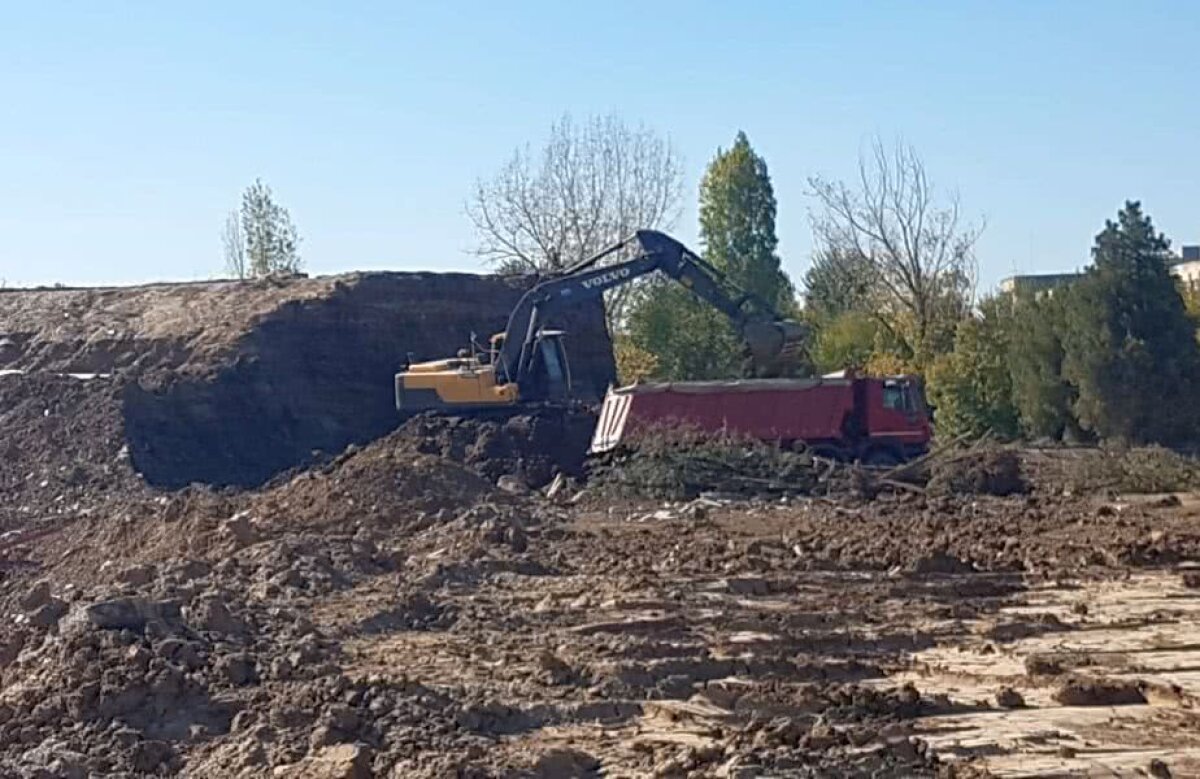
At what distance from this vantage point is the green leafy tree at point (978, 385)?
3722 centimetres

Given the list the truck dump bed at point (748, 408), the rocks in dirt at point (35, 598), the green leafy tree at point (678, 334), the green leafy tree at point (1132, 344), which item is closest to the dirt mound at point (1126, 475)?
the truck dump bed at point (748, 408)

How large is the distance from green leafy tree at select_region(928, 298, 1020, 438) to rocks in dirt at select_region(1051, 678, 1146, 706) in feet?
86.7

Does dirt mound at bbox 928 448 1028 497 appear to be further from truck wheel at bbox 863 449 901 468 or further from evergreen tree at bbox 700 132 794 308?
evergreen tree at bbox 700 132 794 308

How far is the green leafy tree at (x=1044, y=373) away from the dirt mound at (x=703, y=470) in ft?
35.8

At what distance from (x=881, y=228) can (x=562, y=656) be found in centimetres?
4306

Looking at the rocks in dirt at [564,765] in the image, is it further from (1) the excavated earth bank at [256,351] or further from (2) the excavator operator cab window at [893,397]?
(1) the excavated earth bank at [256,351]

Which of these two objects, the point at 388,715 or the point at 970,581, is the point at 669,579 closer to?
the point at 970,581

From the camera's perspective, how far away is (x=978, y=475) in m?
24.4

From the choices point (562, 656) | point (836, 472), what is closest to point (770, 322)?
point (836, 472)

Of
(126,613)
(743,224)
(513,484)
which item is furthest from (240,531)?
(743,224)

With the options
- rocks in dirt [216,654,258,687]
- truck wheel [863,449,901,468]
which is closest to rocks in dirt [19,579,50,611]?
rocks in dirt [216,654,258,687]

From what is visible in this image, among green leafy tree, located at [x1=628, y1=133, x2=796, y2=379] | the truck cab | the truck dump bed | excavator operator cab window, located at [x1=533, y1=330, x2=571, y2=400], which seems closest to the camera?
the truck dump bed

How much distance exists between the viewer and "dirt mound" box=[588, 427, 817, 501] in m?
24.3

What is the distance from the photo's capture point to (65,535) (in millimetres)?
22172
